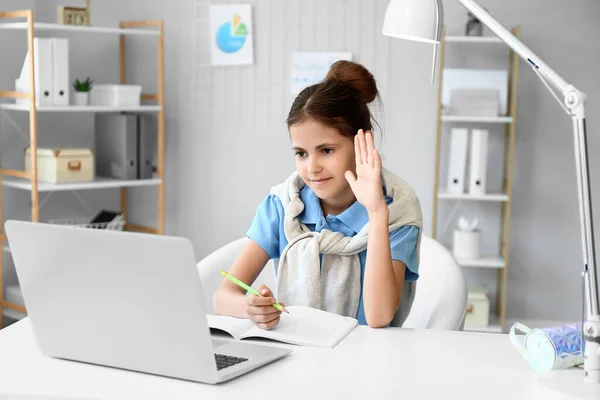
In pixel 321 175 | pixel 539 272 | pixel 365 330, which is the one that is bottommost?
pixel 539 272

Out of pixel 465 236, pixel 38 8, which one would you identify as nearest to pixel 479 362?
pixel 465 236

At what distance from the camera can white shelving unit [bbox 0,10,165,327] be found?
11.4 feet

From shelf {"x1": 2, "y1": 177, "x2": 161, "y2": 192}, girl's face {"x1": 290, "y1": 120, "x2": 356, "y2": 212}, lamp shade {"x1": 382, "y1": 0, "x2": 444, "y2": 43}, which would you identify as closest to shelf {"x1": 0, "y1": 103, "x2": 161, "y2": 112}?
shelf {"x1": 2, "y1": 177, "x2": 161, "y2": 192}

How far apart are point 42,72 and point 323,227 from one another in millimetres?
2197

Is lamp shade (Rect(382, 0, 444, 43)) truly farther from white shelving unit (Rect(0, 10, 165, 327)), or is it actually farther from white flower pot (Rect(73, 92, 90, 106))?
white flower pot (Rect(73, 92, 90, 106))

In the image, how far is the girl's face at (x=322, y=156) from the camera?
1.73 m

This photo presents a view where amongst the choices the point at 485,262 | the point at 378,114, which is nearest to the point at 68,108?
the point at 378,114

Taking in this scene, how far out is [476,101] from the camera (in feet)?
12.2

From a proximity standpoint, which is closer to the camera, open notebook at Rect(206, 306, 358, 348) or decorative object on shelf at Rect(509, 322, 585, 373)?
decorative object on shelf at Rect(509, 322, 585, 373)

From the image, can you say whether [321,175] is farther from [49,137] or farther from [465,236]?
[49,137]

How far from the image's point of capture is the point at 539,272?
3.90m

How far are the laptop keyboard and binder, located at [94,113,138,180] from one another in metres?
2.68

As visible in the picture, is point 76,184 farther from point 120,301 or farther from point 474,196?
point 120,301

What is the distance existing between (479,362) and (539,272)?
274 centimetres
